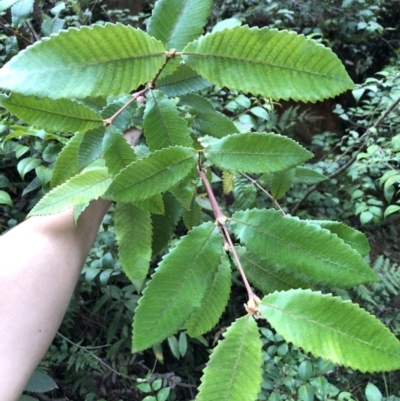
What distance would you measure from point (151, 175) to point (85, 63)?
0.16m

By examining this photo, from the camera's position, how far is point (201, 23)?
0.61 meters

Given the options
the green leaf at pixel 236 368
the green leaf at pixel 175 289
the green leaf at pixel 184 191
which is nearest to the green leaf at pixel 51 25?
the green leaf at pixel 184 191

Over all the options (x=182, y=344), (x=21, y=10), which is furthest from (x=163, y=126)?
(x=182, y=344)

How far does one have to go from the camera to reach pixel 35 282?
0.71 meters

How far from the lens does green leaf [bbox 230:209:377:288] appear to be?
20.4 inches

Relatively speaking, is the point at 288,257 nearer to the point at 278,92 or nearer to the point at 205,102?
the point at 278,92

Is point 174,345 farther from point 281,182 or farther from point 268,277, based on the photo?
point 268,277

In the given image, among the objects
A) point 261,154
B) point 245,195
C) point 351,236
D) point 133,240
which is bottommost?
point 245,195

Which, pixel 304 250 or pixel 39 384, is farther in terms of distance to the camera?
pixel 39 384

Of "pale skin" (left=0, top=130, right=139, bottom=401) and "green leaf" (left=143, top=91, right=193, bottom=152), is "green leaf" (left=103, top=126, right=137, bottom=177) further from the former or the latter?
"pale skin" (left=0, top=130, right=139, bottom=401)

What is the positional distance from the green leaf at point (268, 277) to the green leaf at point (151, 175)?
0.61ft

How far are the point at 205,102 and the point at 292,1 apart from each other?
2.51 meters

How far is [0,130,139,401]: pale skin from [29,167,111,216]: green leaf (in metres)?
0.18

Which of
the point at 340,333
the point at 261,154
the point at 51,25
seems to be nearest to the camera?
the point at 340,333
